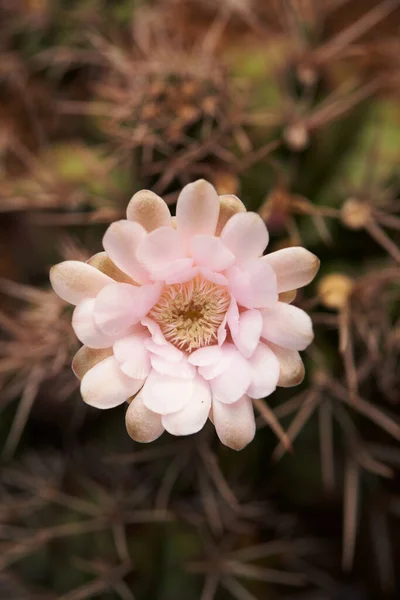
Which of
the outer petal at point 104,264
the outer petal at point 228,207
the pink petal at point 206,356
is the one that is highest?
the outer petal at point 228,207

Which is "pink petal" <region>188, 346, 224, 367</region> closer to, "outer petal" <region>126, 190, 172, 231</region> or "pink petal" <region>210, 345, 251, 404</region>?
"pink petal" <region>210, 345, 251, 404</region>

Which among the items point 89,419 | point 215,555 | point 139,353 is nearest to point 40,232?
point 89,419

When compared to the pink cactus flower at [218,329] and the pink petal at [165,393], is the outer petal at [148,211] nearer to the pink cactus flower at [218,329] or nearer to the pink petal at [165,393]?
the pink cactus flower at [218,329]

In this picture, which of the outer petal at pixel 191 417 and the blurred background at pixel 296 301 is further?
the blurred background at pixel 296 301

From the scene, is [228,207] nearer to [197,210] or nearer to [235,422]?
[197,210]

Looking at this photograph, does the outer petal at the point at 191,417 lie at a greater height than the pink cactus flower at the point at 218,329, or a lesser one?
lesser

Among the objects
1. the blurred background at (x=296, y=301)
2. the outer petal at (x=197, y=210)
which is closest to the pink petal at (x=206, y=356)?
the outer petal at (x=197, y=210)

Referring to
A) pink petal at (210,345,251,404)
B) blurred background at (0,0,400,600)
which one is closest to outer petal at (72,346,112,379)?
pink petal at (210,345,251,404)
